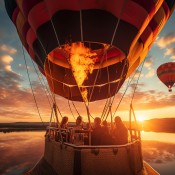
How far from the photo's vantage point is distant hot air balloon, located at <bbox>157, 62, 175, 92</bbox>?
29.7 meters

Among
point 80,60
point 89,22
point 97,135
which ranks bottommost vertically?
point 97,135

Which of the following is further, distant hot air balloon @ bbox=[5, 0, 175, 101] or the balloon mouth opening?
the balloon mouth opening

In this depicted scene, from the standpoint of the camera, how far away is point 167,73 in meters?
30.2

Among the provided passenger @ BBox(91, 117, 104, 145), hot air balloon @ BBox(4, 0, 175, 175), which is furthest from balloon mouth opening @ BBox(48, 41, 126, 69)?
passenger @ BBox(91, 117, 104, 145)

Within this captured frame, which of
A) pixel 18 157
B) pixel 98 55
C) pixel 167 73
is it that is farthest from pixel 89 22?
pixel 167 73

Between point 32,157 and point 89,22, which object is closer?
point 89,22

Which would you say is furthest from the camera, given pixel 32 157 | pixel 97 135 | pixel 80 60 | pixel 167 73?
pixel 167 73

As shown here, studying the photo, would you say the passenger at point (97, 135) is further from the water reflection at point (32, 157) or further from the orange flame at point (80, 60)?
the water reflection at point (32, 157)

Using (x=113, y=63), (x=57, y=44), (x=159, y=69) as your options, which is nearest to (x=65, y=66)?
(x=113, y=63)

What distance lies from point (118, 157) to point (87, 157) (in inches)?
44.3

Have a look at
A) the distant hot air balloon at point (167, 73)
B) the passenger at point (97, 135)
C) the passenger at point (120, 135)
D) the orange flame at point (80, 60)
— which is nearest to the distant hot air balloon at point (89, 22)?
the passenger at point (97, 135)

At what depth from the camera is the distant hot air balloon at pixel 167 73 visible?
2967 cm

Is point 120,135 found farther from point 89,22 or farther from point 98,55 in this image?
point 98,55

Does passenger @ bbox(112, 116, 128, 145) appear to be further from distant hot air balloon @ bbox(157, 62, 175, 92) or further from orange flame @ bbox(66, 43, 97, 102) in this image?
distant hot air balloon @ bbox(157, 62, 175, 92)
